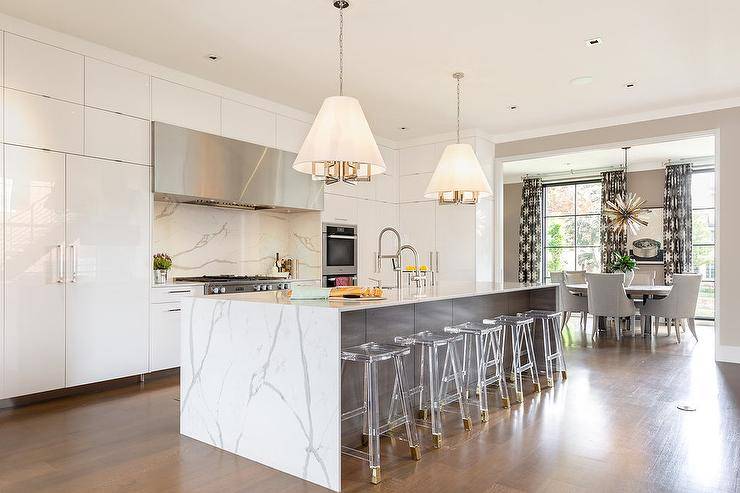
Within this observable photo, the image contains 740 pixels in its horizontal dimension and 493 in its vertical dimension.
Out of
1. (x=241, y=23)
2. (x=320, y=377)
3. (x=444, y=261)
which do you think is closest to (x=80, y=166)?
(x=241, y=23)

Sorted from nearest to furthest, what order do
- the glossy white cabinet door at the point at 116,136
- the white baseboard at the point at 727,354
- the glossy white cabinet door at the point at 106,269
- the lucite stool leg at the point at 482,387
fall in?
the lucite stool leg at the point at 482,387
the glossy white cabinet door at the point at 106,269
the glossy white cabinet door at the point at 116,136
the white baseboard at the point at 727,354

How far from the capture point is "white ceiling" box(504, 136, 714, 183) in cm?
850

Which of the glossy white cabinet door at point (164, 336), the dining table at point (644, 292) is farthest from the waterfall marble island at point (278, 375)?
the dining table at point (644, 292)

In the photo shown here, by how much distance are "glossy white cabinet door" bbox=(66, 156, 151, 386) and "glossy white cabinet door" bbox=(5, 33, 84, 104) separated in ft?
1.77

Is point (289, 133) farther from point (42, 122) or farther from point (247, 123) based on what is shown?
point (42, 122)

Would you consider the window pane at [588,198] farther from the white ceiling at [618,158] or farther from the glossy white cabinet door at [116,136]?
Result: the glossy white cabinet door at [116,136]

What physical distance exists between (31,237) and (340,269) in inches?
140

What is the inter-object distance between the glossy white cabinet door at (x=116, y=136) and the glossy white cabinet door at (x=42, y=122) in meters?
0.09

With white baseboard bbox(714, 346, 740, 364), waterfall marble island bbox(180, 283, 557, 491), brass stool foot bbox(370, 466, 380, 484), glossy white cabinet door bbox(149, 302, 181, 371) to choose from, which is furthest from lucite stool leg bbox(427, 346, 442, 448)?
white baseboard bbox(714, 346, 740, 364)

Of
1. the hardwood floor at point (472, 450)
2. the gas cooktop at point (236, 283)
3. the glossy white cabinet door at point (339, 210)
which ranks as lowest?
the hardwood floor at point (472, 450)

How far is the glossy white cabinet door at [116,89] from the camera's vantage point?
4297 millimetres

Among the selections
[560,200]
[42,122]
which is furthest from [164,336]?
[560,200]

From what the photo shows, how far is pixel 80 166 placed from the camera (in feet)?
13.8

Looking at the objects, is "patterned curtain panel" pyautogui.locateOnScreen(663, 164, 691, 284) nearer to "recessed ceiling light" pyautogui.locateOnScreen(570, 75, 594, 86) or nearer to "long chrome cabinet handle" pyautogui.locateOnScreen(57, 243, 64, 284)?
"recessed ceiling light" pyautogui.locateOnScreen(570, 75, 594, 86)
